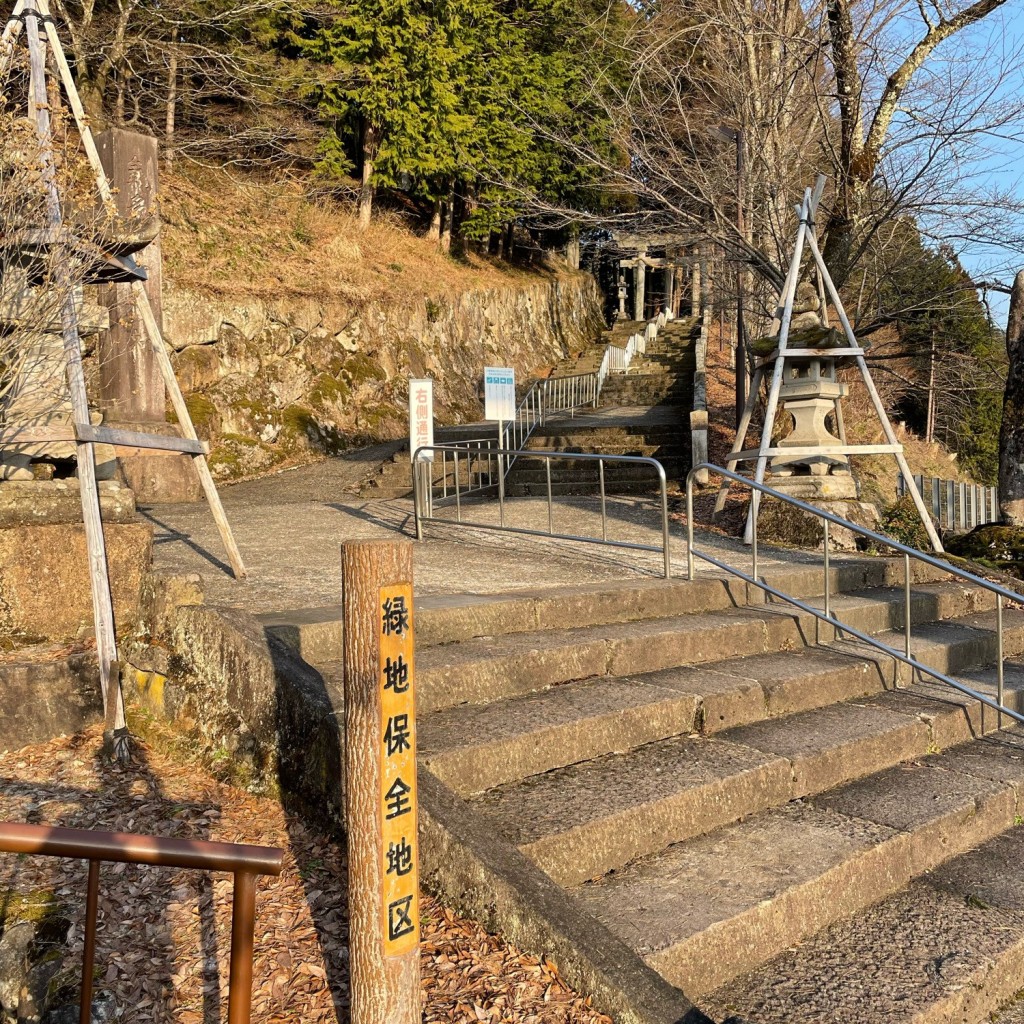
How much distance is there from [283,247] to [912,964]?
55.3 ft

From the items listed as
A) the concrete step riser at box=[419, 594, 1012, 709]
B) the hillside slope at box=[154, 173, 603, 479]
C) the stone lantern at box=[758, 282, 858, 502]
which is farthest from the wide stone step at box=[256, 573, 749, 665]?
the hillside slope at box=[154, 173, 603, 479]

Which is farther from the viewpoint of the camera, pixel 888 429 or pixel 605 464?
pixel 605 464

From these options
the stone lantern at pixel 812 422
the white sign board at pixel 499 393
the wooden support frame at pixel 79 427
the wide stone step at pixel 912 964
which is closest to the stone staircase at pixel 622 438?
the white sign board at pixel 499 393

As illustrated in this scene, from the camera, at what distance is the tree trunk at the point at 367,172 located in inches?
795

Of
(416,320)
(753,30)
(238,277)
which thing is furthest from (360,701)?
(416,320)

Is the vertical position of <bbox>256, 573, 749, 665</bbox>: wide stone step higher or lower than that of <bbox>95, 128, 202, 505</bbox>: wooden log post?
lower

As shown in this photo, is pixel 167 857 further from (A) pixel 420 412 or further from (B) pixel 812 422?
(B) pixel 812 422

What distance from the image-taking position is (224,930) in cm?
290

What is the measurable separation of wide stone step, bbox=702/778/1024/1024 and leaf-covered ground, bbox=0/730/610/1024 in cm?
81

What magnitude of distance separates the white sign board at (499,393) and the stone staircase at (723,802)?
18.2 feet

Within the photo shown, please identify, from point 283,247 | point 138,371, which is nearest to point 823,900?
point 138,371

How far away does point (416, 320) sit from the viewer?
1964 centimetres

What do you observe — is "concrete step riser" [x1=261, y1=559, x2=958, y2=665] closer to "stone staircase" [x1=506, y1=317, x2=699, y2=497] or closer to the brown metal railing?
the brown metal railing

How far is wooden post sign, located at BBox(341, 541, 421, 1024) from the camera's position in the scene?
235 centimetres
